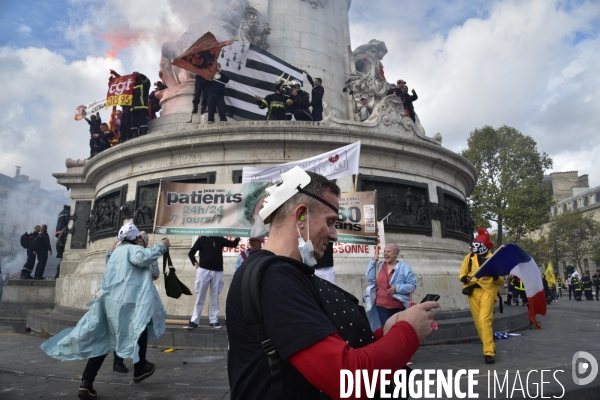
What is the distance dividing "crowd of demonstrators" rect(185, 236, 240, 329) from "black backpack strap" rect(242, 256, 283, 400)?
6302mm

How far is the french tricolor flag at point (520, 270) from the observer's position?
19.7 ft

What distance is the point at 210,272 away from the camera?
7711 millimetres

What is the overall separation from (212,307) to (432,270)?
5544mm

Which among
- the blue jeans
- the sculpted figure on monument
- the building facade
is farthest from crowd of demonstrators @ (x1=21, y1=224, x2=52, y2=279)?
the building facade

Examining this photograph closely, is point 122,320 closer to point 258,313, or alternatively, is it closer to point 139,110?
point 258,313

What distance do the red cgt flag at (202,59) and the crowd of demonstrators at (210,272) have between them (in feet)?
24.0

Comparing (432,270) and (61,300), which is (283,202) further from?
(61,300)

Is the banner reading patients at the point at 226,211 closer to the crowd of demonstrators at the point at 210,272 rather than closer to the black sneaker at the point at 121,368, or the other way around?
the crowd of demonstrators at the point at 210,272

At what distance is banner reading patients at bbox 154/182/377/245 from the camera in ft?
26.6

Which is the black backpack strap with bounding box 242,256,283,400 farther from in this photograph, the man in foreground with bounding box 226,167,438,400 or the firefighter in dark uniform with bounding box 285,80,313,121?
the firefighter in dark uniform with bounding box 285,80,313,121

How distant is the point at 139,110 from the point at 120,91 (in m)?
1.17

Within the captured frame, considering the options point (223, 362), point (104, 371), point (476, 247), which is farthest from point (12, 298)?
point (476, 247)

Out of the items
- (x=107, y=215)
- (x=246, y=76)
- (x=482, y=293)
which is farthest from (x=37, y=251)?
(x=482, y=293)

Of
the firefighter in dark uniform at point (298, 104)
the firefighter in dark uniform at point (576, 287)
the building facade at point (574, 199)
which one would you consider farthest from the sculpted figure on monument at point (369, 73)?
the building facade at point (574, 199)
